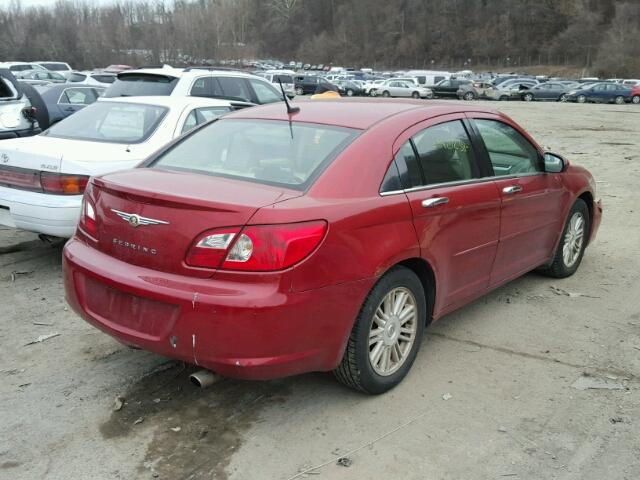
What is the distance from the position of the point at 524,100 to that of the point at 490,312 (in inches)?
1660

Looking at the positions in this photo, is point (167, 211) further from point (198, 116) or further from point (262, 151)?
point (198, 116)

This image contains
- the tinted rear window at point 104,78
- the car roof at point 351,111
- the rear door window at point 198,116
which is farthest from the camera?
the tinted rear window at point 104,78

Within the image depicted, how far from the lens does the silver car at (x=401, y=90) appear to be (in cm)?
4384

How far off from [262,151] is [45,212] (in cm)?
257

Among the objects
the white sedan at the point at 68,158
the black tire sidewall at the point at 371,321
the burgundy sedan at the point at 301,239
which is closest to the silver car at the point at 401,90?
the white sedan at the point at 68,158

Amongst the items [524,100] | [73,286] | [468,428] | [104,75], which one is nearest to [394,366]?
[468,428]

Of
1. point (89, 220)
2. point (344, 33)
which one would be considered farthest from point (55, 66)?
point (344, 33)

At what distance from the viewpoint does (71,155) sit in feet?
17.5

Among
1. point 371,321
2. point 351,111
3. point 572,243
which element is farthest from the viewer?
point 572,243

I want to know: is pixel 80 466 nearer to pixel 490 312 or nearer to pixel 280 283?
pixel 280 283

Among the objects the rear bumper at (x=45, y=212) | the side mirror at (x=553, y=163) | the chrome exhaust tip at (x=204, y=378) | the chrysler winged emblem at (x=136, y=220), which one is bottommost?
the chrome exhaust tip at (x=204, y=378)

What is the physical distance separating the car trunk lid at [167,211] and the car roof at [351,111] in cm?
76

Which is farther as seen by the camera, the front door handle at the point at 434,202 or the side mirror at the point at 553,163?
the side mirror at the point at 553,163

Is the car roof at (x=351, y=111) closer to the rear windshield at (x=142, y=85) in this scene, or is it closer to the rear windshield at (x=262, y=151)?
the rear windshield at (x=262, y=151)
